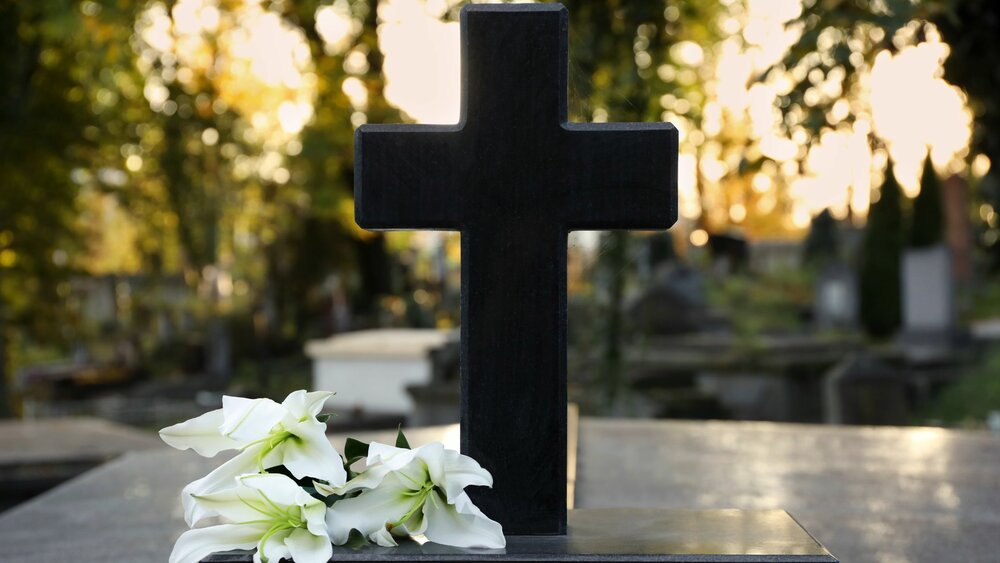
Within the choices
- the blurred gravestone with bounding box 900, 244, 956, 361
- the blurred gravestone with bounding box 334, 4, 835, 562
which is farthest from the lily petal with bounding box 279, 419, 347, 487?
the blurred gravestone with bounding box 900, 244, 956, 361

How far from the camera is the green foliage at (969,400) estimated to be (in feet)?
50.1

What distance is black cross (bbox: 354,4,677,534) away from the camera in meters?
2.07

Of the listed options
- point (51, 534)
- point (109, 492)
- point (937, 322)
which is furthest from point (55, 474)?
point (937, 322)

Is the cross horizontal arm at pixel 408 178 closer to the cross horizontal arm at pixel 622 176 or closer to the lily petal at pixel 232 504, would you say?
the cross horizontal arm at pixel 622 176

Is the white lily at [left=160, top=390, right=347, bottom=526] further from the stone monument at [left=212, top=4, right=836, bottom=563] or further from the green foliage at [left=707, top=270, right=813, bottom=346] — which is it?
the green foliage at [left=707, top=270, right=813, bottom=346]

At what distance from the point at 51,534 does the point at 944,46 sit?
4924 mm

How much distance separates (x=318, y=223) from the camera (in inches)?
941

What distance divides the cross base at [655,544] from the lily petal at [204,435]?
169 mm

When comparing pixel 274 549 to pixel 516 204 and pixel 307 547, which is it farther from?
pixel 516 204

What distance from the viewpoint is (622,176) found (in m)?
2.11

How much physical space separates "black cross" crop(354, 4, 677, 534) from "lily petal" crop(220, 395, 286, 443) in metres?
0.39

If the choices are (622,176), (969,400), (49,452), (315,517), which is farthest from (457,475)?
(969,400)

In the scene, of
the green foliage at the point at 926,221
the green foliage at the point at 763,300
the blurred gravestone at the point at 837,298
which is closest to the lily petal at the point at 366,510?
the green foliage at the point at 763,300

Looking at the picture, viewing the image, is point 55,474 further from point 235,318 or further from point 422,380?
Answer: point 235,318
